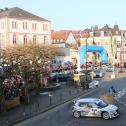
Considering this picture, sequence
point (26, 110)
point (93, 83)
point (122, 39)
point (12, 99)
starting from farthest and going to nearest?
point (122, 39)
point (93, 83)
point (12, 99)
point (26, 110)

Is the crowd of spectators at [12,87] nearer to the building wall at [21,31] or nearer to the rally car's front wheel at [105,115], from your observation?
the rally car's front wheel at [105,115]

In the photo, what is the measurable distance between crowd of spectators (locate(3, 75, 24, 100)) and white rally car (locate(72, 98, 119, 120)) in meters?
8.84

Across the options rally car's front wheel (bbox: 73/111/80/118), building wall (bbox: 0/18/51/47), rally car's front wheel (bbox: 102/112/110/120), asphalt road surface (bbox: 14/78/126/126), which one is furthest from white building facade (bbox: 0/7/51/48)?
rally car's front wheel (bbox: 102/112/110/120)

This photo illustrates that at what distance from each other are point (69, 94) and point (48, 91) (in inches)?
164

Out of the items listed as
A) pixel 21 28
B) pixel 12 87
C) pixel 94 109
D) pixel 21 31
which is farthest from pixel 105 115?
pixel 21 28

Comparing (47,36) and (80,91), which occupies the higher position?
(47,36)

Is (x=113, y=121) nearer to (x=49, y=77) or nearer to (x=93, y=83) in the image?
(x=93, y=83)

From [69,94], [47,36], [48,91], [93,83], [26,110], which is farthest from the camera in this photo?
[47,36]

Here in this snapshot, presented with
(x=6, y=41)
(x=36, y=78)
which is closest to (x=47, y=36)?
(x=6, y=41)

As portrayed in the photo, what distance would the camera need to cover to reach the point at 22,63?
46.1m

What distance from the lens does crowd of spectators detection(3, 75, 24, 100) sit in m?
40.5

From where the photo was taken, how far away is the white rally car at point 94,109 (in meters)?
32.5

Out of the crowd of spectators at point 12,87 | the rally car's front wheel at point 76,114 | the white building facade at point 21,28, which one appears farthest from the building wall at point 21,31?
the rally car's front wheel at point 76,114

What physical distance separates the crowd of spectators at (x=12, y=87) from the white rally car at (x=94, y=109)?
8.84 meters
